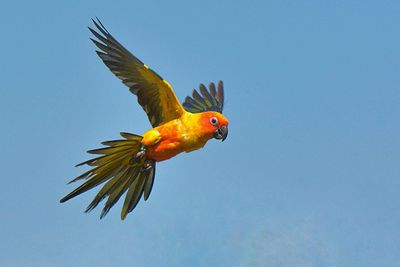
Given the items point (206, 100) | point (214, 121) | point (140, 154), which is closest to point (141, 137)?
point (140, 154)

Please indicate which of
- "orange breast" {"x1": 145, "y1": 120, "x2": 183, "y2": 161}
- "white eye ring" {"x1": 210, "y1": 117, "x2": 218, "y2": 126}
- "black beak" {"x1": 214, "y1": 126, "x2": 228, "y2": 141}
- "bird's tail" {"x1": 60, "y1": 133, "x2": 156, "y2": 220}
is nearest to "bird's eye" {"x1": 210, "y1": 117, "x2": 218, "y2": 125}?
"white eye ring" {"x1": 210, "y1": 117, "x2": 218, "y2": 126}

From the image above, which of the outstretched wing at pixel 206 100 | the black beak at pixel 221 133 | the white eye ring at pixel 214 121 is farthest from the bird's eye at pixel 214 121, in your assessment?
the outstretched wing at pixel 206 100

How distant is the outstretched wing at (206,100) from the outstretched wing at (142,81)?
3.32m

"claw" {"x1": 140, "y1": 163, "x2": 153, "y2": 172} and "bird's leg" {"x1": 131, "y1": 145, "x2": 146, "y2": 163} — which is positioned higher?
"bird's leg" {"x1": 131, "y1": 145, "x2": 146, "y2": 163}

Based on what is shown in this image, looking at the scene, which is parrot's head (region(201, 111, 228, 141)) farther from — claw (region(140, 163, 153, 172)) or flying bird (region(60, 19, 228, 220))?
claw (region(140, 163, 153, 172))

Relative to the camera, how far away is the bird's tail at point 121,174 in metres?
16.0

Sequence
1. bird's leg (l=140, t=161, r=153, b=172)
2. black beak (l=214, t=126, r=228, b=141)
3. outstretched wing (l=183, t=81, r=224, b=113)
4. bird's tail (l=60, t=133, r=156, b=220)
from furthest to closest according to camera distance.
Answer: outstretched wing (l=183, t=81, r=224, b=113) < bird's leg (l=140, t=161, r=153, b=172) < black beak (l=214, t=126, r=228, b=141) < bird's tail (l=60, t=133, r=156, b=220)

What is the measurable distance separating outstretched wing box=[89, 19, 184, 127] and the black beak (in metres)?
0.94

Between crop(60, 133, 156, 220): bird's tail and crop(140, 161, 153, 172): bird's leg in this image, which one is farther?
crop(140, 161, 153, 172): bird's leg

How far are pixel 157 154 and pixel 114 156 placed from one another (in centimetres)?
95

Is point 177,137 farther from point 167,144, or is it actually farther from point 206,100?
point 206,100

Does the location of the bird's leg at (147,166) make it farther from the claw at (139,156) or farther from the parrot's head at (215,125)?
the parrot's head at (215,125)

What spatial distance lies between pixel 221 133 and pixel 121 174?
243 centimetres

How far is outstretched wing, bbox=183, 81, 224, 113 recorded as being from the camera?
20.6 m
